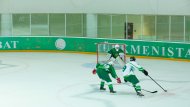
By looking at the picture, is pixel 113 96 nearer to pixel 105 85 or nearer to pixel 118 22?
pixel 105 85

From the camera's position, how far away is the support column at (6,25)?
3089cm

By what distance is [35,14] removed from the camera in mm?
31906

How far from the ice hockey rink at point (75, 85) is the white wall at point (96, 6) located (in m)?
3.29

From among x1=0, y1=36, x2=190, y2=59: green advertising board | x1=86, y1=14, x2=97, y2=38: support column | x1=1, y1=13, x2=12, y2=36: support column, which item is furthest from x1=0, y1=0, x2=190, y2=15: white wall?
x1=0, y1=36, x2=190, y2=59: green advertising board

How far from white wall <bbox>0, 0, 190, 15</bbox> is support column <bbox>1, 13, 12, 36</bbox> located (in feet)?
2.45

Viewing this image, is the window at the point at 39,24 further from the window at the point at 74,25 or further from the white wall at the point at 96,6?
the white wall at the point at 96,6

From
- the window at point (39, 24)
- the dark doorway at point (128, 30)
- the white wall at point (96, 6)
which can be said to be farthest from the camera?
the window at point (39, 24)

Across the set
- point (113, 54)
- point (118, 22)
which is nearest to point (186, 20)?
point (118, 22)

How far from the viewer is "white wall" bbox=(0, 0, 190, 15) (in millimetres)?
25859

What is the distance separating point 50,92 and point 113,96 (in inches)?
103

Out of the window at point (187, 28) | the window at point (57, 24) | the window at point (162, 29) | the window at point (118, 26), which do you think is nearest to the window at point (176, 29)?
the window at point (162, 29)

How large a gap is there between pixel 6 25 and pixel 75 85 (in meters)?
14.3

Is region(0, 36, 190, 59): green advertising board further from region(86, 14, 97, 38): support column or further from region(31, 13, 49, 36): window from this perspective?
region(31, 13, 49, 36): window

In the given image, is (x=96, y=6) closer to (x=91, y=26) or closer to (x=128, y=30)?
(x=91, y=26)
